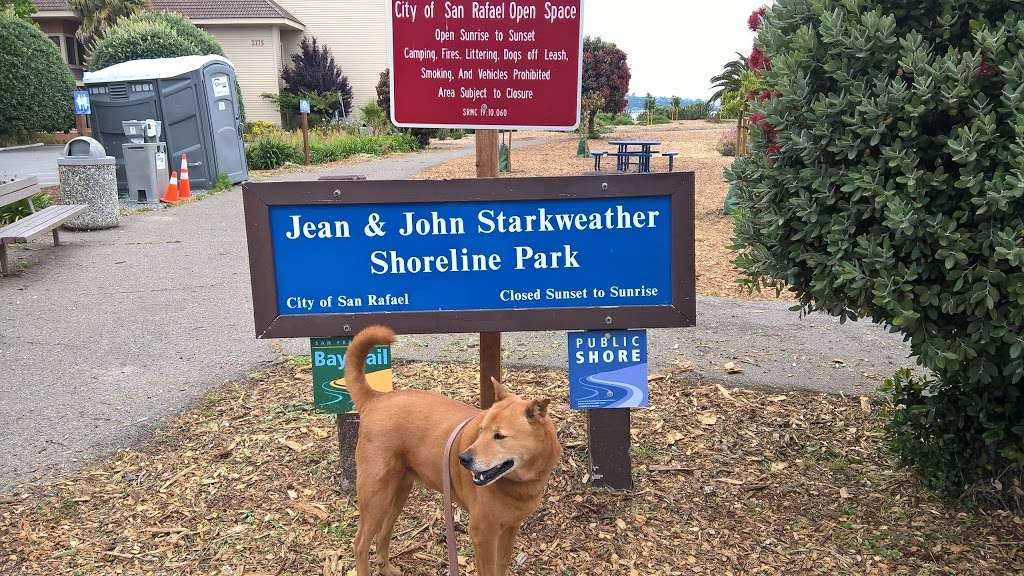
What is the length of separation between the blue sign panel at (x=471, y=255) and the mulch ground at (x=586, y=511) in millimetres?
1002

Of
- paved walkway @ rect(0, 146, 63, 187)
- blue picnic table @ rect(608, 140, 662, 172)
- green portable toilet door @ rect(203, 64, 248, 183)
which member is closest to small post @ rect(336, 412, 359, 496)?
green portable toilet door @ rect(203, 64, 248, 183)

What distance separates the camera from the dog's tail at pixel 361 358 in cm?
299

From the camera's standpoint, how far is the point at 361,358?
3113 mm

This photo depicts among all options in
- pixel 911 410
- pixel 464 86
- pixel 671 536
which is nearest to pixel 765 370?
pixel 911 410

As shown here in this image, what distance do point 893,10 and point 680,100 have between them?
5425 cm

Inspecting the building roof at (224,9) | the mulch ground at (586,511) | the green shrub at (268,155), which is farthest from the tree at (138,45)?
the mulch ground at (586,511)

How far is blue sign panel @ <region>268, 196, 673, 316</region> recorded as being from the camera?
353cm

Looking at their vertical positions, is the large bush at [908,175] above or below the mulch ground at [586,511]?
above

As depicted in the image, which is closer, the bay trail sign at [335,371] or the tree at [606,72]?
the bay trail sign at [335,371]

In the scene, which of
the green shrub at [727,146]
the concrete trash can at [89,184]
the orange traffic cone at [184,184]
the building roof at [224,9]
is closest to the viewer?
the concrete trash can at [89,184]

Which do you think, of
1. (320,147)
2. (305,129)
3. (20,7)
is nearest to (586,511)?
(305,129)

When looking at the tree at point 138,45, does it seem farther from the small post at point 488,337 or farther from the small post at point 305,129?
the small post at point 488,337

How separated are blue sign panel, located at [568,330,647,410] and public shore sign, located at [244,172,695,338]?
0.29 feet

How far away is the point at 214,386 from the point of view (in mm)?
5320
